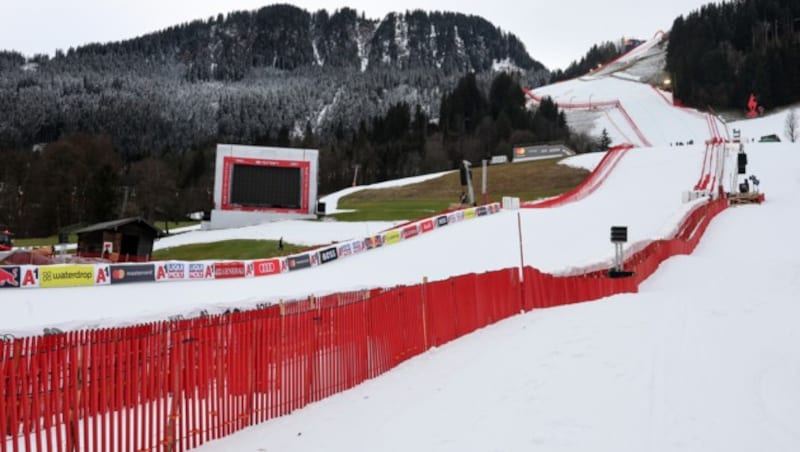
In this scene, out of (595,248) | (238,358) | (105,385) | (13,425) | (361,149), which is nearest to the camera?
(13,425)

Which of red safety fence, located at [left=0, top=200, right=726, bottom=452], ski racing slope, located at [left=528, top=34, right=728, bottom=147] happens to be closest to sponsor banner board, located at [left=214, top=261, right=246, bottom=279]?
red safety fence, located at [left=0, top=200, right=726, bottom=452]

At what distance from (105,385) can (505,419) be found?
158 inches

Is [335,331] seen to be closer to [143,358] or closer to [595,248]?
[143,358]

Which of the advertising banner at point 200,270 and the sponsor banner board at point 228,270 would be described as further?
the sponsor banner board at point 228,270

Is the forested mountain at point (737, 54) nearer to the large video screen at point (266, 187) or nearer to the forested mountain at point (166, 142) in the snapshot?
the forested mountain at point (166, 142)

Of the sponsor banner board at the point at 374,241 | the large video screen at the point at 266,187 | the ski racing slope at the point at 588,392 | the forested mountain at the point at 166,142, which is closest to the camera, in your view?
the ski racing slope at the point at 588,392

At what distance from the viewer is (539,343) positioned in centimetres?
1105

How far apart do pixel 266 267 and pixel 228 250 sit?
1000 cm

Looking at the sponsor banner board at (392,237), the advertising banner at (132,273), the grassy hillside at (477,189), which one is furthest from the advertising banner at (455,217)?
the advertising banner at (132,273)

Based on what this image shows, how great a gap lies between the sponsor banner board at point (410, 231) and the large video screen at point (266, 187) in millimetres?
15765

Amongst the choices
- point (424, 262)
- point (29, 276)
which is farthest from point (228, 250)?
point (29, 276)

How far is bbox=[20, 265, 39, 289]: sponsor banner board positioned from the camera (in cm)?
2120

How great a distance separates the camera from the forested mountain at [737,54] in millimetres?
122188

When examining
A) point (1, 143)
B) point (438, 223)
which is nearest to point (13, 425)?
point (438, 223)
